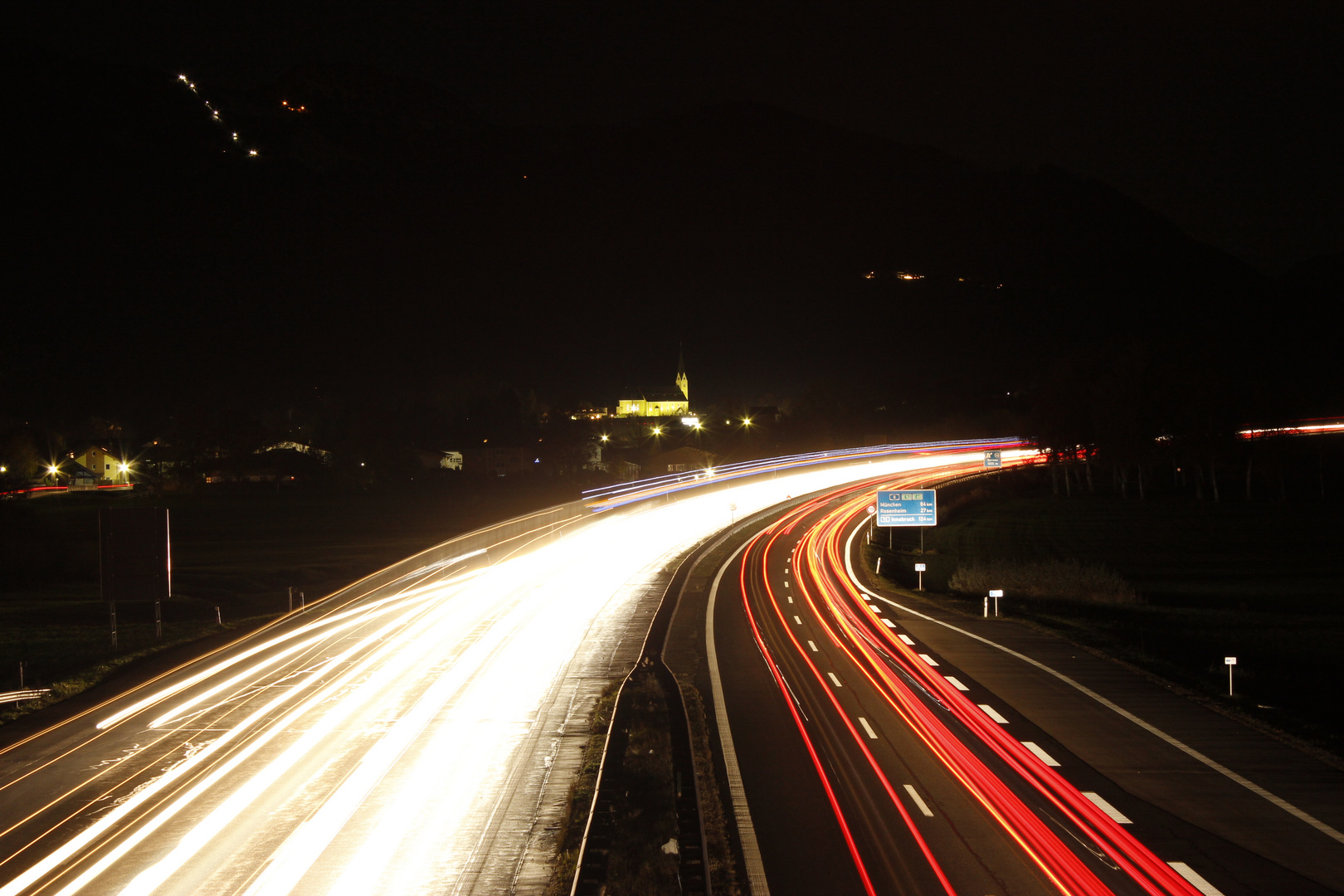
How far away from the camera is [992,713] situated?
56.0ft

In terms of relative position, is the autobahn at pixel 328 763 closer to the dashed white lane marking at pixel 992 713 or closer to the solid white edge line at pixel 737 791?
the solid white edge line at pixel 737 791

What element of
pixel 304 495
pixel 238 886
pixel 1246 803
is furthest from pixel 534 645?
pixel 304 495

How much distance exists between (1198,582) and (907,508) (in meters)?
16.8

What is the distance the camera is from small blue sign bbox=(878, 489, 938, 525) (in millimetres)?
42906

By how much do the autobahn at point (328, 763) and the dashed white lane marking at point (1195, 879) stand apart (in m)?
8.50

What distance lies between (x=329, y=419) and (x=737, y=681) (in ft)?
500

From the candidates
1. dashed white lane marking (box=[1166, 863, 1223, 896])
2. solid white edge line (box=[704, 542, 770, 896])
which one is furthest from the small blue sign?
Result: dashed white lane marking (box=[1166, 863, 1223, 896])

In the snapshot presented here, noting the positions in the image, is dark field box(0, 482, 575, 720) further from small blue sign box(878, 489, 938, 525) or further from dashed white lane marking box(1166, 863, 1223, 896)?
small blue sign box(878, 489, 938, 525)

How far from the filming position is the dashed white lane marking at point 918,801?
40.3 feet

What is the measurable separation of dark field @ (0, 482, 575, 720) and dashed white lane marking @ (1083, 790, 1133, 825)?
2188cm

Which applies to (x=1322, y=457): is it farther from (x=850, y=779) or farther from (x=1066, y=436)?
(x=850, y=779)

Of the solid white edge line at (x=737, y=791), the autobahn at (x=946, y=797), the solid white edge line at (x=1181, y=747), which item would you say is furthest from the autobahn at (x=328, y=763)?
the solid white edge line at (x=1181, y=747)

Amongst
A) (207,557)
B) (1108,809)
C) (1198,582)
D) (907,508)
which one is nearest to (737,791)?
(1108,809)

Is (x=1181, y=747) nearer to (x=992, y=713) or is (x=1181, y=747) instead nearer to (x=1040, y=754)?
(x=1040, y=754)
